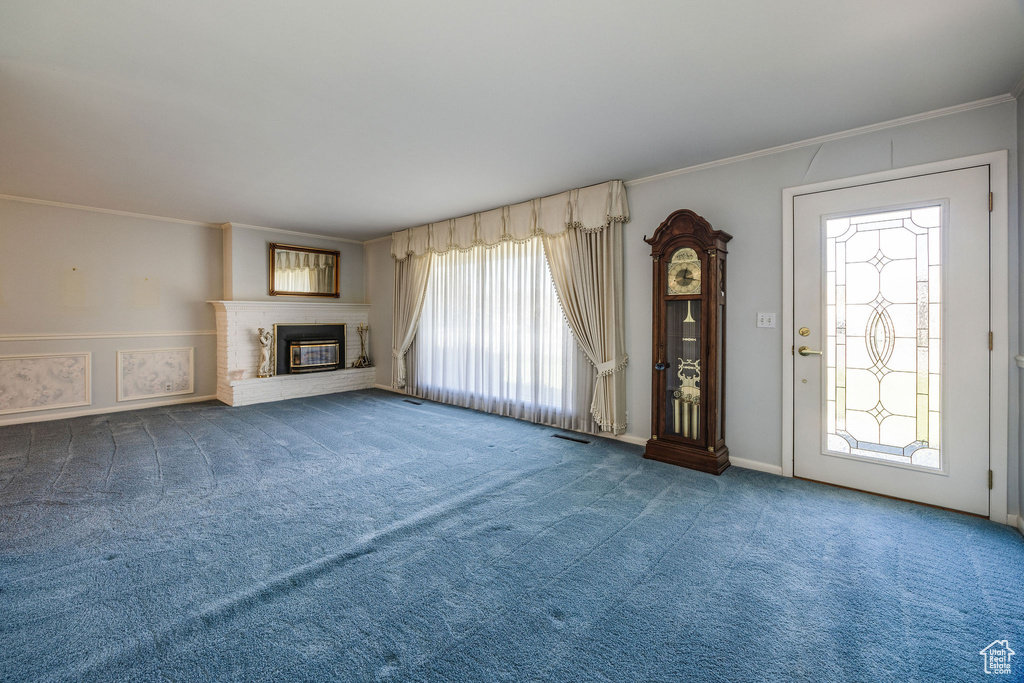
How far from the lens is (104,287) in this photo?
17.2 ft

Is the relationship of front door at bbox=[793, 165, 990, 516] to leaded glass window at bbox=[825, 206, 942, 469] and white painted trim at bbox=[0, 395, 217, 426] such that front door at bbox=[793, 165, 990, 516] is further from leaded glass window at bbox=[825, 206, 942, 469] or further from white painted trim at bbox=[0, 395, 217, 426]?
white painted trim at bbox=[0, 395, 217, 426]

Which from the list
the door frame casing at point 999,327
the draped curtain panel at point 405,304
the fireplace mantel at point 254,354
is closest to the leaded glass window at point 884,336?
the door frame casing at point 999,327

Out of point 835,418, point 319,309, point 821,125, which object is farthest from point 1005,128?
point 319,309

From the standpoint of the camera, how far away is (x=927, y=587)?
1.95 meters

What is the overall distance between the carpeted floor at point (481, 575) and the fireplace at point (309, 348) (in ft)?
9.59

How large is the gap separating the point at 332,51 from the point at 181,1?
23.0 inches

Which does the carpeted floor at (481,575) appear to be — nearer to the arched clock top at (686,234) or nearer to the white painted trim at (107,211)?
Result: the arched clock top at (686,234)

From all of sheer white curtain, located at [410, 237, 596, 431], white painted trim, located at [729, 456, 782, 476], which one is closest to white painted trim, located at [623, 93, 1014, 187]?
sheer white curtain, located at [410, 237, 596, 431]

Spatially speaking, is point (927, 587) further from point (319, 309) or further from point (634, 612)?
point (319, 309)

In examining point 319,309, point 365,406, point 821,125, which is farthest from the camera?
point 319,309

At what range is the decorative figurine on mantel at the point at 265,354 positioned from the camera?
6.08 metres

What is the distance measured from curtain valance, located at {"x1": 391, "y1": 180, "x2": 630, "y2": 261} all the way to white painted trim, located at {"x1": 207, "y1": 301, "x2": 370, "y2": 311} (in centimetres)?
139

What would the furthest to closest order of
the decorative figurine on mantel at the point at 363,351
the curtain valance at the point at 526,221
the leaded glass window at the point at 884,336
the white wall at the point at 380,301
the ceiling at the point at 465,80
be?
the decorative figurine on mantel at the point at 363,351, the white wall at the point at 380,301, the curtain valance at the point at 526,221, the leaded glass window at the point at 884,336, the ceiling at the point at 465,80

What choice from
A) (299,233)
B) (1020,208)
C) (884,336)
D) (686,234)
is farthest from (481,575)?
(299,233)
